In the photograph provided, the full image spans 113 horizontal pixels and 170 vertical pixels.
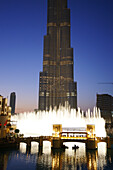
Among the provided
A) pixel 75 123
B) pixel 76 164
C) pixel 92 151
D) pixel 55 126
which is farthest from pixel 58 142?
pixel 75 123

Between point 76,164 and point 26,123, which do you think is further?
point 26,123

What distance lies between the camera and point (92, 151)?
5831 centimetres

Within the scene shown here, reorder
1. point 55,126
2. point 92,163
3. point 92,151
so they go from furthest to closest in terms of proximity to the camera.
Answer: point 55,126 < point 92,151 < point 92,163

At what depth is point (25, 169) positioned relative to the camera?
124ft

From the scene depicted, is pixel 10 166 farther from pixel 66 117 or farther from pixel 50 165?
pixel 66 117

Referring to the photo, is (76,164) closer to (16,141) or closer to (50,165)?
(50,165)

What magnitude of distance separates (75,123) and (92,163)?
3003 inches

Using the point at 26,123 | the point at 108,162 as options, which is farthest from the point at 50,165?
the point at 26,123

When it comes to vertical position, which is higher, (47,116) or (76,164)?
(47,116)

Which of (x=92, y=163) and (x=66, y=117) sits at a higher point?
(x=66, y=117)

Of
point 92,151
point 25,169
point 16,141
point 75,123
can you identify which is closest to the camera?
point 25,169

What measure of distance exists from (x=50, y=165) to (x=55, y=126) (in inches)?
1055

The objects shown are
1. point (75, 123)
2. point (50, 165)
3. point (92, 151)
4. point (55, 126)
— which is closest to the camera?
point (50, 165)

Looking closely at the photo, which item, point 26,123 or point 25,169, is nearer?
point 25,169
